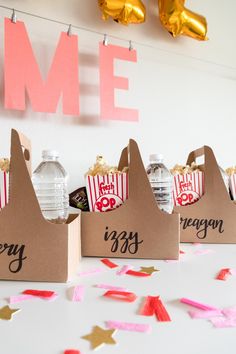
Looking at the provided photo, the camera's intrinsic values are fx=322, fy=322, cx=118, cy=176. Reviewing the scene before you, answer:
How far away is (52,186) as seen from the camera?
96cm

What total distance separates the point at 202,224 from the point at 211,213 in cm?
5

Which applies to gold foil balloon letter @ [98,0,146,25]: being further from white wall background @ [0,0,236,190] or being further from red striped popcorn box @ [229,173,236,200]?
red striped popcorn box @ [229,173,236,200]

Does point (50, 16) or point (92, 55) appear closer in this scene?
point (50, 16)

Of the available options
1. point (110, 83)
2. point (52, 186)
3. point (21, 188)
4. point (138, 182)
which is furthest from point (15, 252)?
point (110, 83)

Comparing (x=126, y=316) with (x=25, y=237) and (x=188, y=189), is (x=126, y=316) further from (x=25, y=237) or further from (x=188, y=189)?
(x=188, y=189)

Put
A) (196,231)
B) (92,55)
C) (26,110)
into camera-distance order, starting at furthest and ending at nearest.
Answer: (92,55), (26,110), (196,231)

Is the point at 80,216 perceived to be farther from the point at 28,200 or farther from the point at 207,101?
the point at 207,101

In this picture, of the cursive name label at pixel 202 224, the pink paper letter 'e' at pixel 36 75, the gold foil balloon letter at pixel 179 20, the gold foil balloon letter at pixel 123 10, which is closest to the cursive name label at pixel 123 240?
the cursive name label at pixel 202 224

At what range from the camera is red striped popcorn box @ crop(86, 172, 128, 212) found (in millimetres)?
951

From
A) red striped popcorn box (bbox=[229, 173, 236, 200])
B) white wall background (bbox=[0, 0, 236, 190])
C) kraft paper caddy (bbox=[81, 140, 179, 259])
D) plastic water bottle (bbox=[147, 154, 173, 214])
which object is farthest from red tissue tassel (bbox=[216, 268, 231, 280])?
white wall background (bbox=[0, 0, 236, 190])

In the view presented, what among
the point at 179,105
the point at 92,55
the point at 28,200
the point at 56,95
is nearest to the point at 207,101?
the point at 179,105

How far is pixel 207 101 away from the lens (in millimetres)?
1758

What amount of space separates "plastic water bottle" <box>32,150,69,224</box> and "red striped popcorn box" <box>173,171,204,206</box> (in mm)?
383

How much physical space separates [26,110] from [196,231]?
0.77 m
